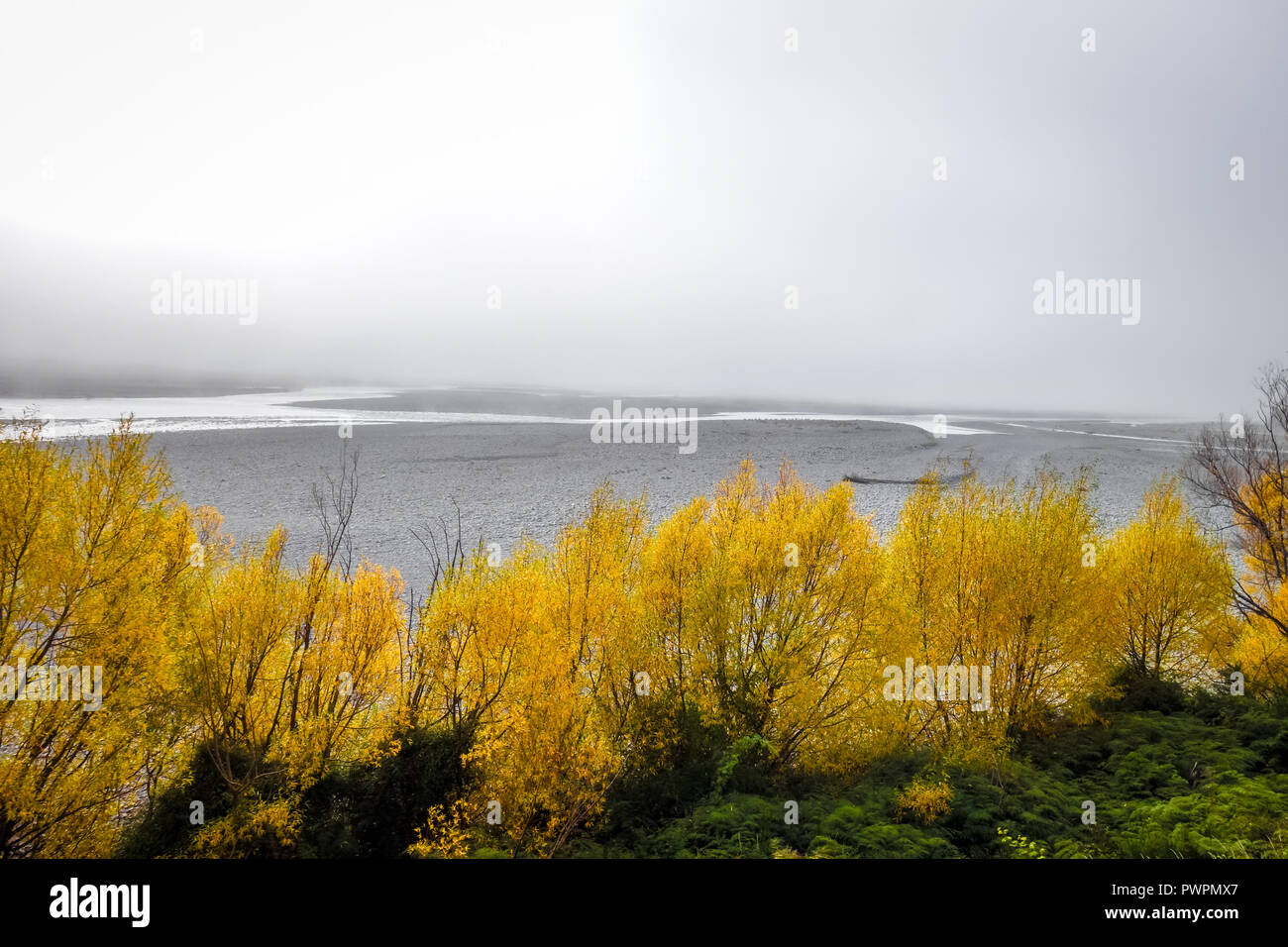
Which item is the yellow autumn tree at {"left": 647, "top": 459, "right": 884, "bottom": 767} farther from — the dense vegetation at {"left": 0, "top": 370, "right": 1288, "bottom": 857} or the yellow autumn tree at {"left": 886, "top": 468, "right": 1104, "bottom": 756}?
the yellow autumn tree at {"left": 886, "top": 468, "right": 1104, "bottom": 756}

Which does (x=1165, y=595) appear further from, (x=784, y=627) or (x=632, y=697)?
(x=632, y=697)

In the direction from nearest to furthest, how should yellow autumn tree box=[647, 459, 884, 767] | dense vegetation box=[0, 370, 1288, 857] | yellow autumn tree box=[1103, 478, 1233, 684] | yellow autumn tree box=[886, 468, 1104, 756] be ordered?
dense vegetation box=[0, 370, 1288, 857], yellow autumn tree box=[647, 459, 884, 767], yellow autumn tree box=[886, 468, 1104, 756], yellow autumn tree box=[1103, 478, 1233, 684]

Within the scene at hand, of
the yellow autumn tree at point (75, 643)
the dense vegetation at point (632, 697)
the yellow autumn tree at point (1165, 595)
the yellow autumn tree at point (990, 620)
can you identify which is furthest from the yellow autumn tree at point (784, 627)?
the yellow autumn tree at point (75, 643)

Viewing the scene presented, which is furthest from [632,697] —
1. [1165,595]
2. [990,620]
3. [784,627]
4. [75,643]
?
[1165,595]

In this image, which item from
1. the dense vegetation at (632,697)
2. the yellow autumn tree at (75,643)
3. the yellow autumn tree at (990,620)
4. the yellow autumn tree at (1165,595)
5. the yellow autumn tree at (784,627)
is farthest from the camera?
the yellow autumn tree at (1165,595)

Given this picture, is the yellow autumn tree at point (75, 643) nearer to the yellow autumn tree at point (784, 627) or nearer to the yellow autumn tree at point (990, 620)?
the yellow autumn tree at point (784, 627)

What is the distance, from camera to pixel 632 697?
19.7 meters

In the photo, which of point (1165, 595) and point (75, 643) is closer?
point (75, 643)

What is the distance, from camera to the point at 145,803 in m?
17.2

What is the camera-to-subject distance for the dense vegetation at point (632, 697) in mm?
14680

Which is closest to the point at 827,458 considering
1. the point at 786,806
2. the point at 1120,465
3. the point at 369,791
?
the point at 1120,465

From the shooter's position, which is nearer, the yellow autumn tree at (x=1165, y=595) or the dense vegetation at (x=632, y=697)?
the dense vegetation at (x=632, y=697)

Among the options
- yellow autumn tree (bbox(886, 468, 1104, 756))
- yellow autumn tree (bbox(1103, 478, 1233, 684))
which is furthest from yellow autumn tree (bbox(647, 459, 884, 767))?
yellow autumn tree (bbox(1103, 478, 1233, 684))

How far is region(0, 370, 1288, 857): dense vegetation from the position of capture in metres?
14.7
